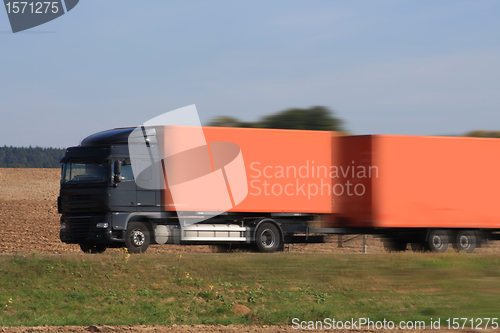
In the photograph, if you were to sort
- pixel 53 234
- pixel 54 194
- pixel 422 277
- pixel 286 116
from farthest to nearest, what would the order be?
pixel 54 194
pixel 286 116
pixel 53 234
pixel 422 277

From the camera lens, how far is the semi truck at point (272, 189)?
17.2 m

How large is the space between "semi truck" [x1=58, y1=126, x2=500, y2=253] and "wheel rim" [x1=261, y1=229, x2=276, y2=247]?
32 millimetres

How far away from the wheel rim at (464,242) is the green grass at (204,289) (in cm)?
534

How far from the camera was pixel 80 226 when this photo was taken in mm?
17125

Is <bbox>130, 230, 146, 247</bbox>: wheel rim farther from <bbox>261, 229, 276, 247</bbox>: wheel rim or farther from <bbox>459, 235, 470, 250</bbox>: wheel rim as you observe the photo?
<bbox>459, 235, 470, 250</bbox>: wheel rim

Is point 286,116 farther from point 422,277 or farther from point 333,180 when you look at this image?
point 422,277

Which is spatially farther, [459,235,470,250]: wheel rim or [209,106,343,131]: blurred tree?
[209,106,343,131]: blurred tree

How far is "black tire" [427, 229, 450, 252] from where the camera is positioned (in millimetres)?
19125

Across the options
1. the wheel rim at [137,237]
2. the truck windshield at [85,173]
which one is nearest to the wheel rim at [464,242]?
the wheel rim at [137,237]

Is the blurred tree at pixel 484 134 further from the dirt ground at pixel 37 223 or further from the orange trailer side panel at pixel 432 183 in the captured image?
the dirt ground at pixel 37 223

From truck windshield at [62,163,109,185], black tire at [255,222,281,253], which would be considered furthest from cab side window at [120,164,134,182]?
black tire at [255,222,281,253]

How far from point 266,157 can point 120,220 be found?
4841mm

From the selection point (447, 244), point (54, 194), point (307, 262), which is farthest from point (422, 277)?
point (54, 194)

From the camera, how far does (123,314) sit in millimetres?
11602
